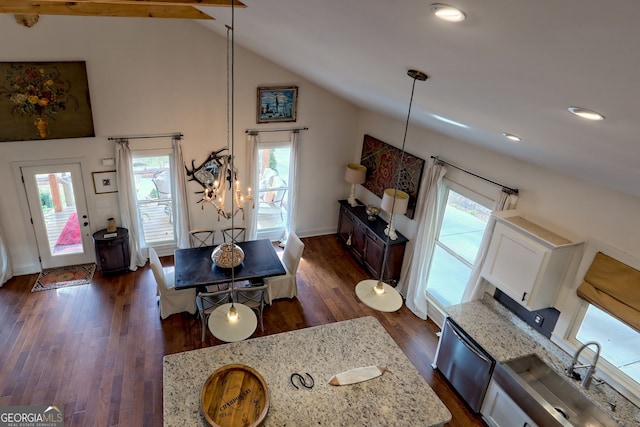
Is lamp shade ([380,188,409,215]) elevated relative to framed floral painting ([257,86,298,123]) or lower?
lower

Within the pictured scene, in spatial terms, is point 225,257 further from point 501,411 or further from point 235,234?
point 501,411

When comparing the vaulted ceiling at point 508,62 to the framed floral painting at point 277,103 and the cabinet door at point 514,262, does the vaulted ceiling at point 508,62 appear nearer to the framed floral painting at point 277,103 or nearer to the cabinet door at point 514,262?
the cabinet door at point 514,262

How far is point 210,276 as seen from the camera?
212 inches

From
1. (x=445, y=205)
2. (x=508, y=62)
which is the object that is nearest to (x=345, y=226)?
(x=445, y=205)

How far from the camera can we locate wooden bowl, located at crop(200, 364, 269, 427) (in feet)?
8.60

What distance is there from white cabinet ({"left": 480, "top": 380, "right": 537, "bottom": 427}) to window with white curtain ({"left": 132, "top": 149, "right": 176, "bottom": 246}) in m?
5.36

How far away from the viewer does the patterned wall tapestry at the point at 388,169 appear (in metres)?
6.01

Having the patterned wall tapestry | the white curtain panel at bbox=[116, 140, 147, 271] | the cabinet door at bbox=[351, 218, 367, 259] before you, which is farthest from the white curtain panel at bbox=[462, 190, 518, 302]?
the white curtain panel at bbox=[116, 140, 147, 271]

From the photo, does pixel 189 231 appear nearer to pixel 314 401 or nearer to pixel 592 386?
pixel 314 401

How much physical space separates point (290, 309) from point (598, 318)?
379cm

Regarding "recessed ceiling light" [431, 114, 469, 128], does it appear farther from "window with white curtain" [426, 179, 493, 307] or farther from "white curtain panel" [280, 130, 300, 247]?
"white curtain panel" [280, 130, 300, 247]

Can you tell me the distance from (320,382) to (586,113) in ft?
7.98

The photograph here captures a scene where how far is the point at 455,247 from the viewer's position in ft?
18.3

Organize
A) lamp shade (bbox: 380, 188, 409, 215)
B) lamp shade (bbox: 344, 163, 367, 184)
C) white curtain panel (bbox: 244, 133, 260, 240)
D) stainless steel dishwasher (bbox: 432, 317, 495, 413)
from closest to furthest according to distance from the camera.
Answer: stainless steel dishwasher (bbox: 432, 317, 495, 413) < lamp shade (bbox: 380, 188, 409, 215) < white curtain panel (bbox: 244, 133, 260, 240) < lamp shade (bbox: 344, 163, 367, 184)
